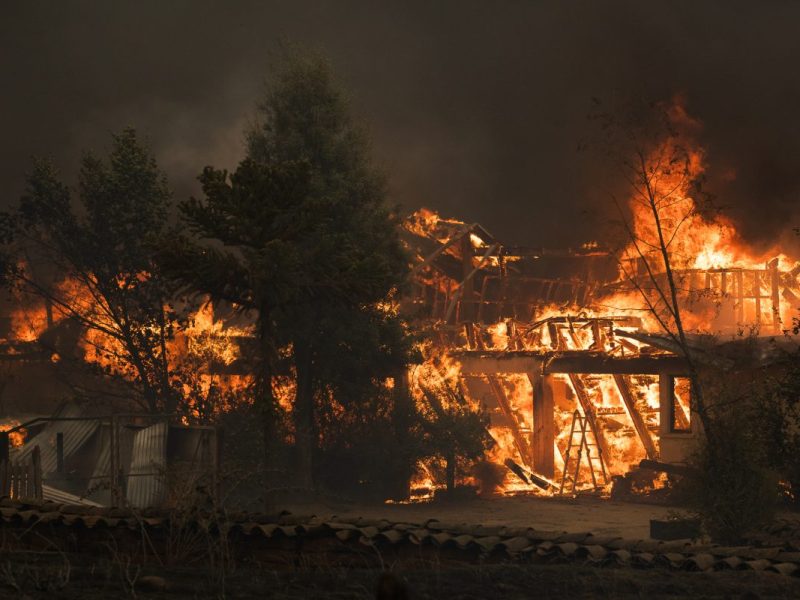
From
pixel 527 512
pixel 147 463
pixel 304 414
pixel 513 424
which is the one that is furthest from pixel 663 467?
pixel 147 463

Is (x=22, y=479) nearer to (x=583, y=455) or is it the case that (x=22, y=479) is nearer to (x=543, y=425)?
(x=543, y=425)

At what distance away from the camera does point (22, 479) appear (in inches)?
680

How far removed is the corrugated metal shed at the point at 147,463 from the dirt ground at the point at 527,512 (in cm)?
377

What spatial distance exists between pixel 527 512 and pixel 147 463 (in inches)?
340

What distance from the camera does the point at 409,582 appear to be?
833 cm

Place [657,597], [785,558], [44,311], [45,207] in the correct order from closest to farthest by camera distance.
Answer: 1. [657,597]
2. [785,558]
3. [45,207]
4. [44,311]

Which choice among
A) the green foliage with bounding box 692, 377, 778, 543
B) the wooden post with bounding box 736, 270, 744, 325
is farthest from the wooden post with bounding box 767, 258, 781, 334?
the green foliage with bounding box 692, 377, 778, 543

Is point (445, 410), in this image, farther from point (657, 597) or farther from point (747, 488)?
point (657, 597)

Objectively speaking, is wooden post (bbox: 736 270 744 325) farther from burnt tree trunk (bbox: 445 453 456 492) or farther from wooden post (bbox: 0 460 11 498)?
wooden post (bbox: 0 460 11 498)

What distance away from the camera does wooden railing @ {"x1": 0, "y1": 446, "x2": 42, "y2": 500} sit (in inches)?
662

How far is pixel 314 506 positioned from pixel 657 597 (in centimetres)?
1752

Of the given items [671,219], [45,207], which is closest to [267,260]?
[45,207]

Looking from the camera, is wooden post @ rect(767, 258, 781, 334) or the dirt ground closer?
the dirt ground

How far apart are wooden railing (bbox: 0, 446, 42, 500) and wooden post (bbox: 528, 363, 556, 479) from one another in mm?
15652
